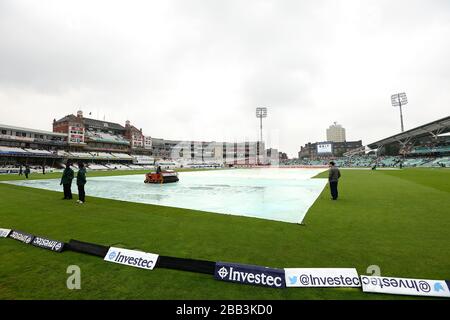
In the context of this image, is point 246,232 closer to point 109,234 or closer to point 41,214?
point 109,234

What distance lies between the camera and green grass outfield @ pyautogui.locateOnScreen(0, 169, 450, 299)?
3.59 metres

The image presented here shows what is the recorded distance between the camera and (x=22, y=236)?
19.5 ft

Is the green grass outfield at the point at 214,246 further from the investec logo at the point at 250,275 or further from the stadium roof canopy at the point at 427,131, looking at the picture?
the stadium roof canopy at the point at 427,131

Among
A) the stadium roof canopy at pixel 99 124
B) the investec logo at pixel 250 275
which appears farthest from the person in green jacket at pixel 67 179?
the stadium roof canopy at pixel 99 124

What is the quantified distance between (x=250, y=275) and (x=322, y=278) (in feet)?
3.70

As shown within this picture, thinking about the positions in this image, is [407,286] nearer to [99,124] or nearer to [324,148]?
[324,148]

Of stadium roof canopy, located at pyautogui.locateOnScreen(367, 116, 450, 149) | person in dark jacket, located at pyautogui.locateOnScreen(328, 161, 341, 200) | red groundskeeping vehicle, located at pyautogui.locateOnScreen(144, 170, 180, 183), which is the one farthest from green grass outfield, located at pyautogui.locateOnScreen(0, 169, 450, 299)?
stadium roof canopy, located at pyautogui.locateOnScreen(367, 116, 450, 149)

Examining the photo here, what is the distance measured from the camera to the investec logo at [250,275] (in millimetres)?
3758

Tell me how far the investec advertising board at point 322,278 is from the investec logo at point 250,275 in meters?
0.16

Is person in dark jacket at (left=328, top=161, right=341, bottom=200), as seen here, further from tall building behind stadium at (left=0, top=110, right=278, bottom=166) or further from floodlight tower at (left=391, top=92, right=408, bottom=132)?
floodlight tower at (left=391, top=92, right=408, bottom=132)
